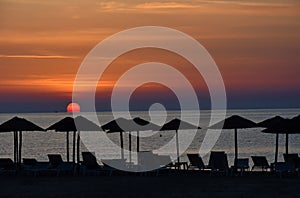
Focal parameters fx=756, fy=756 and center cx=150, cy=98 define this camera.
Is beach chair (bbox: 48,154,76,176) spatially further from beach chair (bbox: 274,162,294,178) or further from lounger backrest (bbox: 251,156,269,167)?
beach chair (bbox: 274,162,294,178)

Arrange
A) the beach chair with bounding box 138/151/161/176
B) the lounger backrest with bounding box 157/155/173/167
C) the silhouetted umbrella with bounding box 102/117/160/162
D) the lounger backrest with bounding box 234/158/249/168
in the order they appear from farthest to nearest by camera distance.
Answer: the silhouetted umbrella with bounding box 102/117/160/162 → the lounger backrest with bounding box 157/155/173/167 → the beach chair with bounding box 138/151/161/176 → the lounger backrest with bounding box 234/158/249/168

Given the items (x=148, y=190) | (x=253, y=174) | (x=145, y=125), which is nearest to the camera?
(x=148, y=190)

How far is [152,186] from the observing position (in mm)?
18594

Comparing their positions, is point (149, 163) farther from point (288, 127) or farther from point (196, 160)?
point (288, 127)

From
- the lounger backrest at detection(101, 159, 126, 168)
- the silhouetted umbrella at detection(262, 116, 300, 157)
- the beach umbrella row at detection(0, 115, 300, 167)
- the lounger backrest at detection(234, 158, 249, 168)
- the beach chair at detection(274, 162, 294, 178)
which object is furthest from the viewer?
the lounger backrest at detection(101, 159, 126, 168)

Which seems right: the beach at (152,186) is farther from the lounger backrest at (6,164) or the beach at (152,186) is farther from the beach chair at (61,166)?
the lounger backrest at (6,164)

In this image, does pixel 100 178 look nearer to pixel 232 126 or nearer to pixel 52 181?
pixel 52 181

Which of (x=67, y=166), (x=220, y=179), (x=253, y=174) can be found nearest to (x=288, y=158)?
(x=253, y=174)

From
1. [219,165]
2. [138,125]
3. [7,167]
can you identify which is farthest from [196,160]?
[7,167]

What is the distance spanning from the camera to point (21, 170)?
24.4 meters

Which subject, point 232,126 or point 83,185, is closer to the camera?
point 83,185

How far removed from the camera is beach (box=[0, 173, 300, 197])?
17.0 metres

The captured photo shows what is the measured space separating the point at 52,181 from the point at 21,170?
446 centimetres

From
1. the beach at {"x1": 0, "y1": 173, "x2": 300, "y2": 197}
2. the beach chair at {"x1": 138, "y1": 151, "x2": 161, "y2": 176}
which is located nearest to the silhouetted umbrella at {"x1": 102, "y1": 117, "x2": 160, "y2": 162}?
the beach chair at {"x1": 138, "y1": 151, "x2": 161, "y2": 176}
